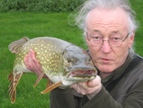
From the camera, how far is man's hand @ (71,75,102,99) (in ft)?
7.75

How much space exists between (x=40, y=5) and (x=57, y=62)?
10.8 meters

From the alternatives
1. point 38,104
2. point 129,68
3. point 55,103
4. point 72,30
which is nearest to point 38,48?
point 55,103

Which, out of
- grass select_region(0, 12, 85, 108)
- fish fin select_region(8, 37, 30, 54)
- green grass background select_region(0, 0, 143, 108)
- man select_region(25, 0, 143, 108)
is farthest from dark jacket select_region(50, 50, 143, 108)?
grass select_region(0, 12, 85, 108)

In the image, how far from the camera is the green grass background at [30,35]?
217 inches

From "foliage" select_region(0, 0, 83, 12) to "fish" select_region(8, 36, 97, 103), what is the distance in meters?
9.87

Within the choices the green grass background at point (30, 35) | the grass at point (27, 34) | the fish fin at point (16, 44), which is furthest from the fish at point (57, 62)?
the grass at point (27, 34)

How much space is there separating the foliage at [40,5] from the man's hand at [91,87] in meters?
10.6

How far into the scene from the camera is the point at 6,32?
391 inches

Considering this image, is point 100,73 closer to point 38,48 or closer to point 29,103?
point 38,48

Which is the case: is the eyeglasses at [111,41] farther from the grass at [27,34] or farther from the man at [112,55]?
the grass at [27,34]

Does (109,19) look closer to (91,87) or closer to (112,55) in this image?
(112,55)

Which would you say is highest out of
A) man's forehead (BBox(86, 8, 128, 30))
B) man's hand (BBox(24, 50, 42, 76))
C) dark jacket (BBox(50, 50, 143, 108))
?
man's forehead (BBox(86, 8, 128, 30))

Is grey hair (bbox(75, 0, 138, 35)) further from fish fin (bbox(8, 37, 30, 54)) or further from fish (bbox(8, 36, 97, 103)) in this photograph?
fish fin (bbox(8, 37, 30, 54))

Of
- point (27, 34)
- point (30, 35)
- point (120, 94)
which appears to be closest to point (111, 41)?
point (120, 94)
